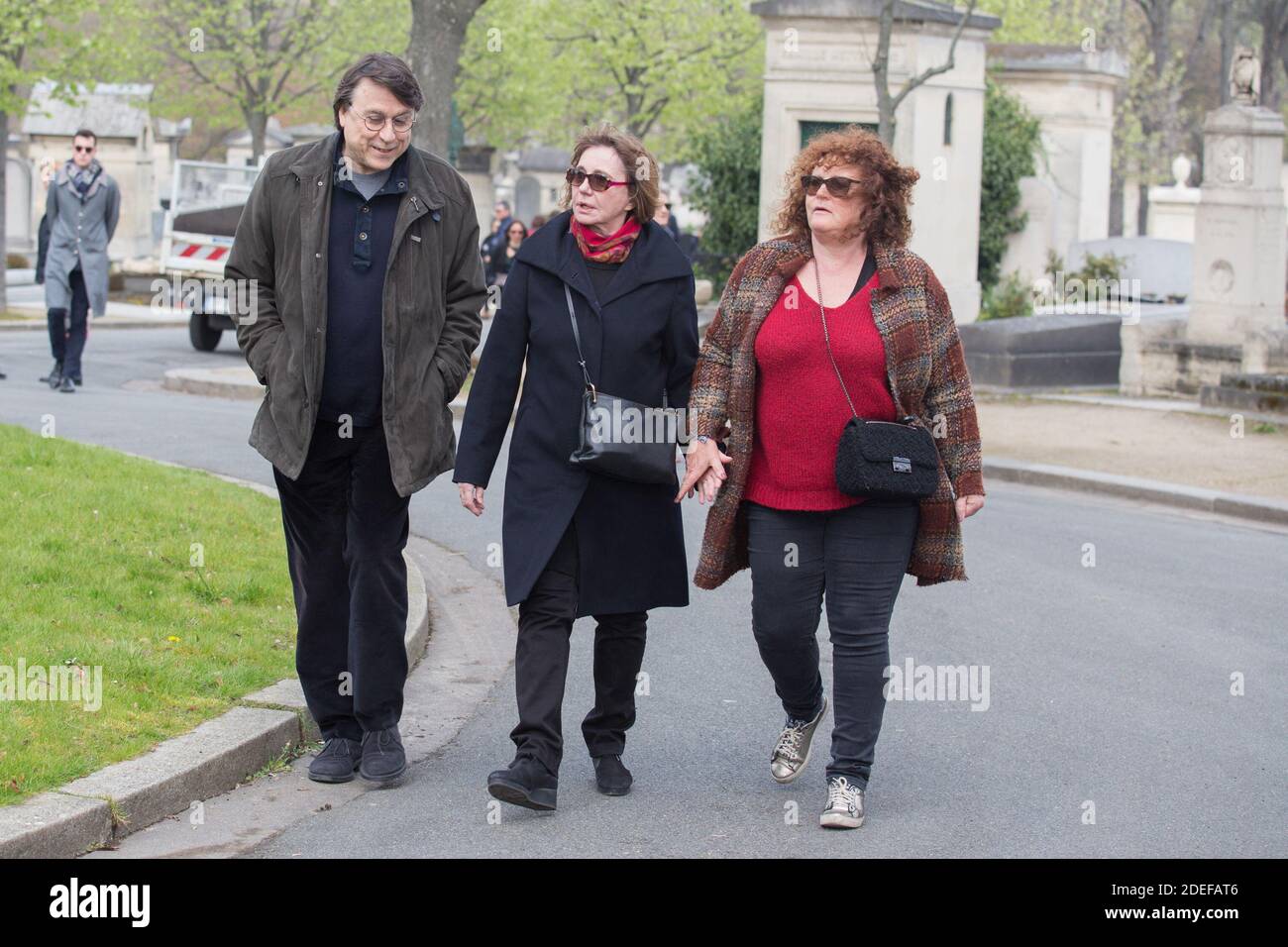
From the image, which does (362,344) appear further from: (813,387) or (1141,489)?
(1141,489)

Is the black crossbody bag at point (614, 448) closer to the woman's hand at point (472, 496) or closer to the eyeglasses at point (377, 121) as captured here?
the woman's hand at point (472, 496)

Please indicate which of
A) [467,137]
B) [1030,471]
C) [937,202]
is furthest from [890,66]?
[467,137]

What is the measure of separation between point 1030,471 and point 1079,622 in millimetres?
5167

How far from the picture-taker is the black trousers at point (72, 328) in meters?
15.1

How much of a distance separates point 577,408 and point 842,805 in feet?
4.47

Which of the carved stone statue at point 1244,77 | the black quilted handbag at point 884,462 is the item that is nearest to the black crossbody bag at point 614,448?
the black quilted handbag at point 884,462

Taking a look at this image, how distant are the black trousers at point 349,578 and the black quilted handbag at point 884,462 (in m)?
1.32

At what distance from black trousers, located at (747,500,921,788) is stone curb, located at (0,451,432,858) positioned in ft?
5.14

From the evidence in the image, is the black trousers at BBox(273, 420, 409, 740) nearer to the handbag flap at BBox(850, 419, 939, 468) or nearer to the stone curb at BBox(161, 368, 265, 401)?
the handbag flap at BBox(850, 419, 939, 468)

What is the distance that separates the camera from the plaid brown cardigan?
5.31 meters

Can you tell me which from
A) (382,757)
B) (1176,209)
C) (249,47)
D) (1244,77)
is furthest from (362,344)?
(249,47)

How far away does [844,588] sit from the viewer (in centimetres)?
534

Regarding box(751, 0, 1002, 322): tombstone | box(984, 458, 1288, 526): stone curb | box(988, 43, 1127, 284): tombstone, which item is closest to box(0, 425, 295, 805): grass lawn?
box(984, 458, 1288, 526): stone curb
